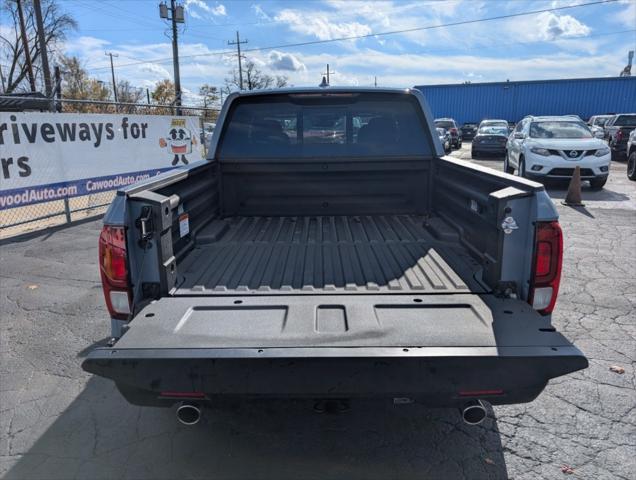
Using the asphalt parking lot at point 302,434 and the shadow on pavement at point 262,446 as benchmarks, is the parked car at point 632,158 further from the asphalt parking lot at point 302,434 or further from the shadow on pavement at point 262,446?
the shadow on pavement at point 262,446

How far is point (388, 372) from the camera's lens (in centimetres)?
202

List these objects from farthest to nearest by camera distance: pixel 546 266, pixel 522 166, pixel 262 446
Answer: pixel 522 166
pixel 262 446
pixel 546 266

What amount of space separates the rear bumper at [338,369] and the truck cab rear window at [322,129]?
8.28 ft

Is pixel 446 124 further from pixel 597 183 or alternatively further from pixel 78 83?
pixel 78 83

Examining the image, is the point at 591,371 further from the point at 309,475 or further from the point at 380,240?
the point at 309,475

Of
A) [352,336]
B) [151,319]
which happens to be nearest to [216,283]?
[151,319]

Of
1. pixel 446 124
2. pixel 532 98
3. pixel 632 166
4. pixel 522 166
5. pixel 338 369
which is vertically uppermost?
pixel 532 98

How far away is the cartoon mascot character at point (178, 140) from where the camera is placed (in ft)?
39.3

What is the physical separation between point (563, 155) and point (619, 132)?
38.7 ft

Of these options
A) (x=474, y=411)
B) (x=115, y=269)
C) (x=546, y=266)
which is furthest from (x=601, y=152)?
(x=115, y=269)

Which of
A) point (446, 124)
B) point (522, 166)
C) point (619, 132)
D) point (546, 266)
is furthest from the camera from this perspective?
point (446, 124)

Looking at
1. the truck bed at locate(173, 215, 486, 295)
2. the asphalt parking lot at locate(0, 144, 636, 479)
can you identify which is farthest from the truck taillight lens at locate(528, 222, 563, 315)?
the asphalt parking lot at locate(0, 144, 636, 479)

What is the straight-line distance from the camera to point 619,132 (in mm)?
21219

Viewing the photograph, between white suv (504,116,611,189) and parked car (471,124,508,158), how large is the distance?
8460 millimetres
